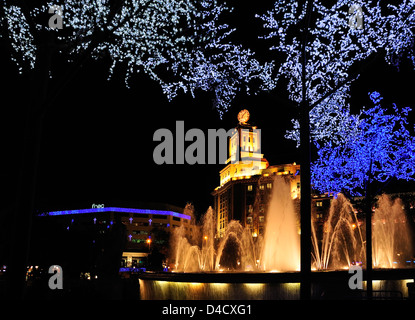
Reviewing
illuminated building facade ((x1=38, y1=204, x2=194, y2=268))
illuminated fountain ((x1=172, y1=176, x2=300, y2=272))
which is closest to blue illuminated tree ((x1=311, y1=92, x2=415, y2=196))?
illuminated fountain ((x1=172, y1=176, x2=300, y2=272))

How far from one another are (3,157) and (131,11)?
10.5 m

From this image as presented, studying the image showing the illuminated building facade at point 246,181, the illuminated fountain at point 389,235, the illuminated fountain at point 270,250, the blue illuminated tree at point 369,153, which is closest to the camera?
the blue illuminated tree at point 369,153

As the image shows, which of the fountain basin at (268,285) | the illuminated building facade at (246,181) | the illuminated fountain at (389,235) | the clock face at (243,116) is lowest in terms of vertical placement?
the fountain basin at (268,285)

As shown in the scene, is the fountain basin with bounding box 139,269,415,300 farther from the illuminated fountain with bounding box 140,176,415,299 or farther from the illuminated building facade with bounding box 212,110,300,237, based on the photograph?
the illuminated building facade with bounding box 212,110,300,237

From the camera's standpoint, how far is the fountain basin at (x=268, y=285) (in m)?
17.1

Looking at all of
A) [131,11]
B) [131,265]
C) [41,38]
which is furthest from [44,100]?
[131,265]

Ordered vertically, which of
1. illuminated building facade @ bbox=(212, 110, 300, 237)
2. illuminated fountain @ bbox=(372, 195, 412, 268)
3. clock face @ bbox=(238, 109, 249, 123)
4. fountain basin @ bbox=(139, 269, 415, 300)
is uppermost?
clock face @ bbox=(238, 109, 249, 123)

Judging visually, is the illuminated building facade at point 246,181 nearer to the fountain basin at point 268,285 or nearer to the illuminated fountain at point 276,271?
the illuminated fountain at point 276,271

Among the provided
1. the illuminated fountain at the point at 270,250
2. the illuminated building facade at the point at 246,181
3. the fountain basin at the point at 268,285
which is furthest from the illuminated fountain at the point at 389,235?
the illuminated building facade at the point at 246,181

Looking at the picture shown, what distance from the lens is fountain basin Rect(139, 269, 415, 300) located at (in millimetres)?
17141

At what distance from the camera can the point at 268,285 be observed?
56.7 ft

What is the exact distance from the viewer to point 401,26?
369 inches

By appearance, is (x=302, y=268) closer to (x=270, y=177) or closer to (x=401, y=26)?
(x=401, y=26)
